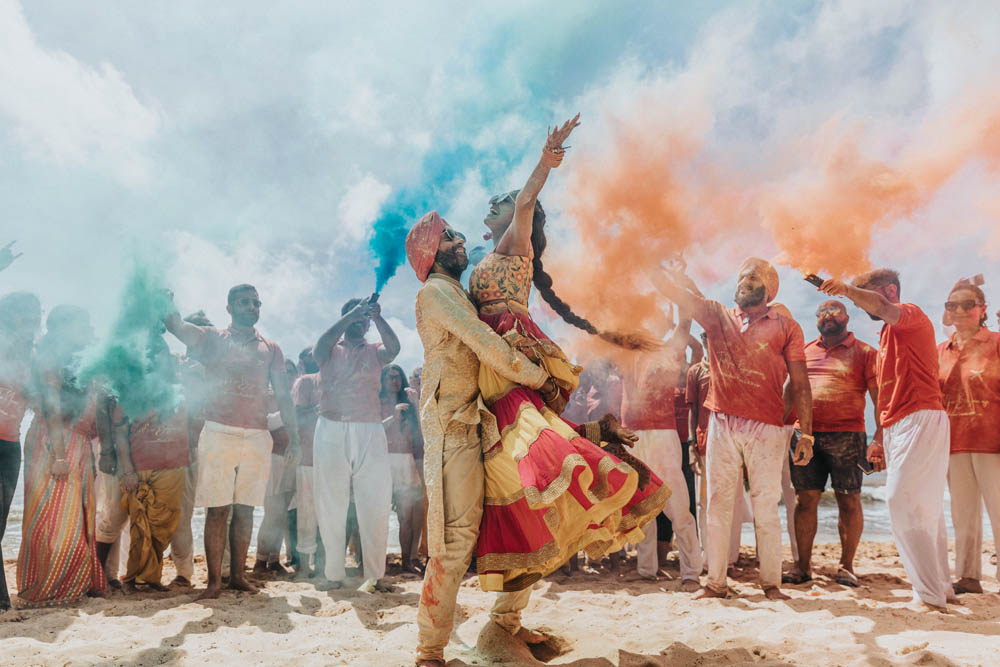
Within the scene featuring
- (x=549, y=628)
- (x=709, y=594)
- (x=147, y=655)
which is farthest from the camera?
(x=709, y=594)

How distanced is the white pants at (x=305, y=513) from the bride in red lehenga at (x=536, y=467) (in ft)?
13.2

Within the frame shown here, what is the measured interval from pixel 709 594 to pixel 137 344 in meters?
5.53

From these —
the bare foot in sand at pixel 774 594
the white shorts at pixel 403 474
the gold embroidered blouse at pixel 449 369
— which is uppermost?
the gold embroidered blouse at pixel 449 369

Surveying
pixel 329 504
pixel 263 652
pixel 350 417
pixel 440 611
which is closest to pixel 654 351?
pixel 350 417

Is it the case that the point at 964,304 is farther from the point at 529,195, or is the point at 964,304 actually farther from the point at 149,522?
the point at 149,522

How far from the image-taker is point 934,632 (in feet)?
12.2

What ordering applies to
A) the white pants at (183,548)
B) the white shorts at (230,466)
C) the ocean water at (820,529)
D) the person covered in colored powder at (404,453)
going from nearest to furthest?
1. the white shorts at (230,466)
2. the white pants at (183,548)
3. the person covered in colored powder at (404,453)
4. the ocean water at (820,529)

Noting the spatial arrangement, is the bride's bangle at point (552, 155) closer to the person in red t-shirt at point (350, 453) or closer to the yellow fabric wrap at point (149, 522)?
the person in red t-shirt at point (350, 453)

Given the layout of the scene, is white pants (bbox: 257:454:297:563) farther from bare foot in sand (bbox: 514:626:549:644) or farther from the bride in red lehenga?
the bride in red lehenga

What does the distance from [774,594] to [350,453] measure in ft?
12.8

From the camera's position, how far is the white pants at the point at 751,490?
201 inches

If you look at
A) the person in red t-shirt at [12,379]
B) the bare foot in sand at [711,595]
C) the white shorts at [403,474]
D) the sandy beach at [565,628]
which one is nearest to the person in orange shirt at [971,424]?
the sandy beach at [565,628]

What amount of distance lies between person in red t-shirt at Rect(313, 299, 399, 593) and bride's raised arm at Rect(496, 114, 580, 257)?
8.59 ft

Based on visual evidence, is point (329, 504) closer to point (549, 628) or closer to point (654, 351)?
point (549, 628)
